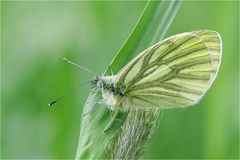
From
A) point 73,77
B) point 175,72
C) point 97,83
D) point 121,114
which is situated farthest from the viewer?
point 73,77

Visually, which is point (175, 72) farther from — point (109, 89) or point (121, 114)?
point (121, 114)

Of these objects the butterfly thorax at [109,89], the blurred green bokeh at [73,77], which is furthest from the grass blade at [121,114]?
the blurred green bokeh at [73,77]

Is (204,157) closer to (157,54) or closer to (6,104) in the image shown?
(157,54)

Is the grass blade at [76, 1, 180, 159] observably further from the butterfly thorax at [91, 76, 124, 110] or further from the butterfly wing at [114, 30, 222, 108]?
the butterfly wing at [114, 30, 222, 108]

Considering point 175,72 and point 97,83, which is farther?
point 175,72

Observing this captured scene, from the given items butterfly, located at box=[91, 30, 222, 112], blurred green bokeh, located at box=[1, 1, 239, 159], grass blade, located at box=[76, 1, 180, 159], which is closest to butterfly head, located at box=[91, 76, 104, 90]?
butterfly, located at box=[91, 30, 222, 112]

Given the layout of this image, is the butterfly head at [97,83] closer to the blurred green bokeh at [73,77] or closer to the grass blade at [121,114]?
the grass blade at [121,114]

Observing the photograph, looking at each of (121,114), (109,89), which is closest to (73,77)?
(109,89)
